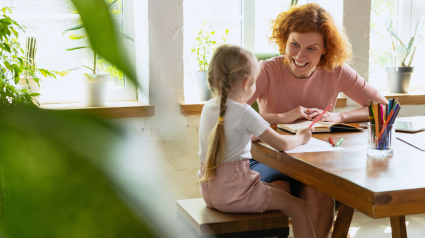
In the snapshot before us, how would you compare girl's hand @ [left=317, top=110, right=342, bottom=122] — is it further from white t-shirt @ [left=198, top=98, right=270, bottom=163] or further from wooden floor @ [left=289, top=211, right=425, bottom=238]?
wooden floor @ [left=289, top=211, right=425, bottom=238]

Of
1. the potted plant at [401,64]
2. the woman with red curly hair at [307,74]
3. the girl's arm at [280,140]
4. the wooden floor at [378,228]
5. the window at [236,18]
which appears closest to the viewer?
the girl's arm at [280,140]

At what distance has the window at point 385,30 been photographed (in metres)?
3.45

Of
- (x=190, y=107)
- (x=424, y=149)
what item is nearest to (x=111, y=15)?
(x=424, y=149)

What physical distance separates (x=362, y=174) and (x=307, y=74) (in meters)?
1.13

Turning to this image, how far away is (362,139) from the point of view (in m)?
1.69

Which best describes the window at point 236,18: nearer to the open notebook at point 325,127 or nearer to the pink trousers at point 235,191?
the open notebook at point 325,127

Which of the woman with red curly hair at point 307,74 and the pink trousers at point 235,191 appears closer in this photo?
the pink trousers at point 235,191

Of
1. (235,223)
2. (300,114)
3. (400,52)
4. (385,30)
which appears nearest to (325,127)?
(300,114)

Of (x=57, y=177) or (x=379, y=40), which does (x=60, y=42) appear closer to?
(x=57, y=177)

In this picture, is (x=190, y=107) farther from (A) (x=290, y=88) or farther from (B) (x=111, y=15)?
(B) (x=111, y=15)

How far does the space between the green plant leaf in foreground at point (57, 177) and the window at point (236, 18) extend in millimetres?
2707

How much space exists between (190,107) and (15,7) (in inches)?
93.7

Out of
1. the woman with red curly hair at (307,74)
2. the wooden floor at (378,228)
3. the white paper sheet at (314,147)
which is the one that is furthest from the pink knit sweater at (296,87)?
the wooden floor at (378,228)

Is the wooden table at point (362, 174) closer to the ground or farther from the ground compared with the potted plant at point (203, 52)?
closer to the ground
